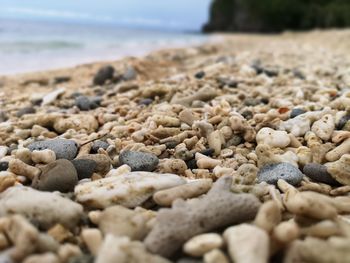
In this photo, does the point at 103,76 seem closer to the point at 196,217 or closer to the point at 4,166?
the point at 4,166

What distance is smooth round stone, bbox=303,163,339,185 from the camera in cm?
183

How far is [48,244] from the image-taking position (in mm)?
1235

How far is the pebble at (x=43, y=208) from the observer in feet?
4.50

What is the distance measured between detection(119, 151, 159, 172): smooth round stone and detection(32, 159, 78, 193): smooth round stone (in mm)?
284

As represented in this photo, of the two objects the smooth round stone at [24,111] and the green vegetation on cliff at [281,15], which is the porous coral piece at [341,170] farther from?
the green vegetation on cliff at [281,15]

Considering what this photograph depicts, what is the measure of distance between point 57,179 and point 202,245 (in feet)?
2.27

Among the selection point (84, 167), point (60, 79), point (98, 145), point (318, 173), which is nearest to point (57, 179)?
point (84, 167)

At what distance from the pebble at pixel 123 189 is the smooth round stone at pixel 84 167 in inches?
6.7

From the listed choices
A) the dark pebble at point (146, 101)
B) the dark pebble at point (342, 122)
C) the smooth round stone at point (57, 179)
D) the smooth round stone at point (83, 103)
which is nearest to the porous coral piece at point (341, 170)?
the dark pebble at point (342, 122)

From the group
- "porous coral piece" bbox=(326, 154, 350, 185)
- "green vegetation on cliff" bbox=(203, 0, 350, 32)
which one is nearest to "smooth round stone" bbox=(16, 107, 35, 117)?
"porous coral piece" bbox=(326, 154, 350, 185)

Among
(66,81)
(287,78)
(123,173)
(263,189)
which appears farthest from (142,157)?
(66,81)

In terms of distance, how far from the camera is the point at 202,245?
4.01 feet

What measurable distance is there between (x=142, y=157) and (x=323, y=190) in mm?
783

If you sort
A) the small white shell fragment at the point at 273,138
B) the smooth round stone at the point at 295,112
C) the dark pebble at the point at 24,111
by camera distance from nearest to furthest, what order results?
1. the small white shell fragment at the point at 273,138
2. the smooth round stone at the point at 295,112
3. the dark pebble at the point at 24,111
